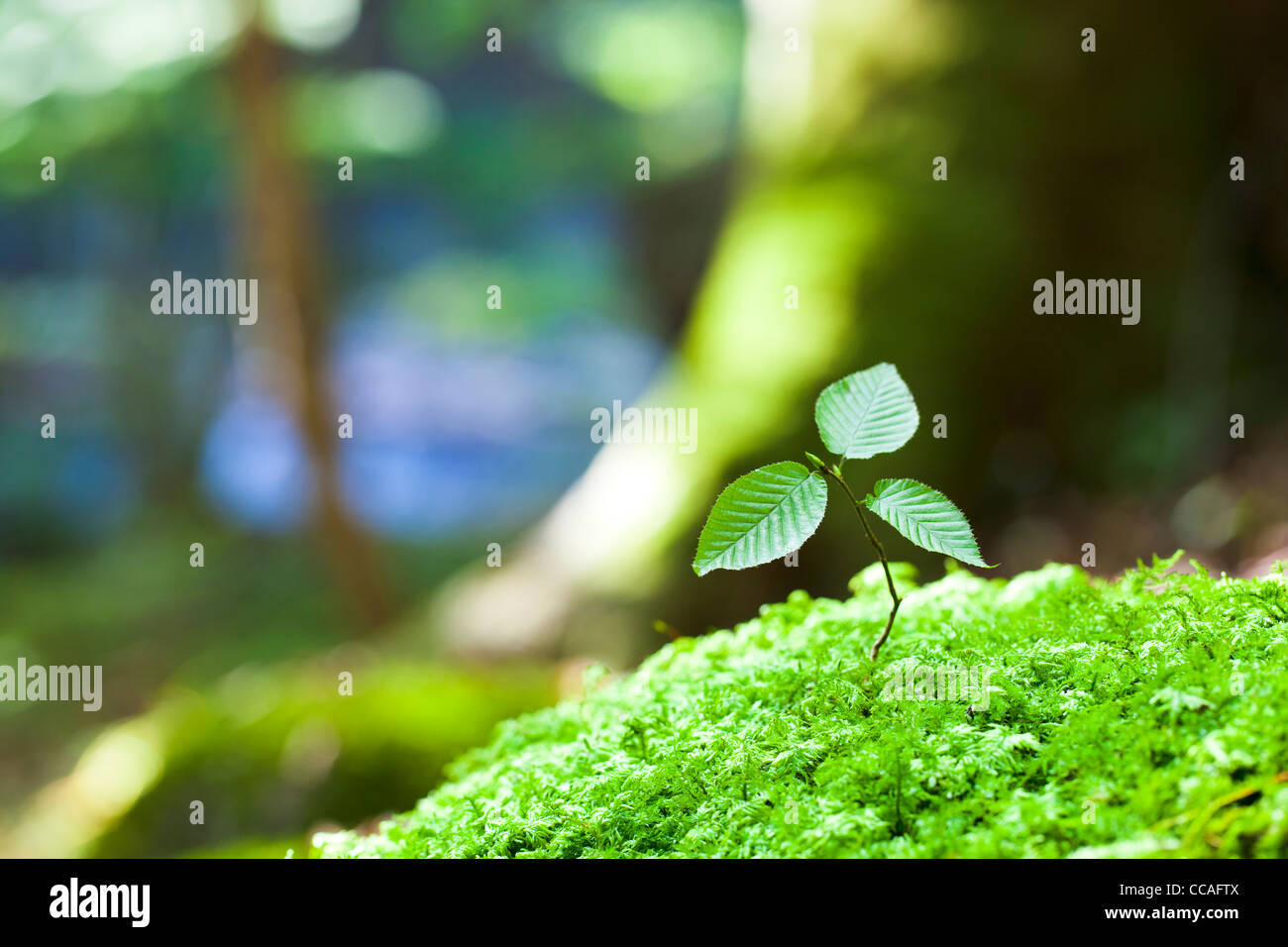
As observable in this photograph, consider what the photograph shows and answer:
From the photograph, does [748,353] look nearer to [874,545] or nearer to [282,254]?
[874,545]

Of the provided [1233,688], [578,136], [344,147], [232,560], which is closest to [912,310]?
[1233,688]

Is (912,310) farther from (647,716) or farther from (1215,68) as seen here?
(647,716)

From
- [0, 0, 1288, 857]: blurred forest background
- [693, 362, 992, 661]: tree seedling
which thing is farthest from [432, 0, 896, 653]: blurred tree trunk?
[693, 362, 992, 661]: tree seedling

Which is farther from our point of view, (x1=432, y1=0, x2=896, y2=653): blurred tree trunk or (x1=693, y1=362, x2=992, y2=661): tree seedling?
(x1=432, y1=0, x2=896, y2=653): blurred tree trunk

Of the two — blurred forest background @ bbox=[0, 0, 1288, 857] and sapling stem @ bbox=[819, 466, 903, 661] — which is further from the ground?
blurred forest background @ bbox=[0, 0, 1288, 857]

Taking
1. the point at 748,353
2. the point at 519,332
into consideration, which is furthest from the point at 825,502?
the point at 519,332

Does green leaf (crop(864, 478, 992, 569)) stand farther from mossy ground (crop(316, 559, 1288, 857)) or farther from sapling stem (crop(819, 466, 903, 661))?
mossy ground (crop(316, 559, 1288, 857))

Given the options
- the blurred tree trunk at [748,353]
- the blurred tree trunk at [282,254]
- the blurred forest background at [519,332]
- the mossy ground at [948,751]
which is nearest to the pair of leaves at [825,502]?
the mossy ground at [948,751]
